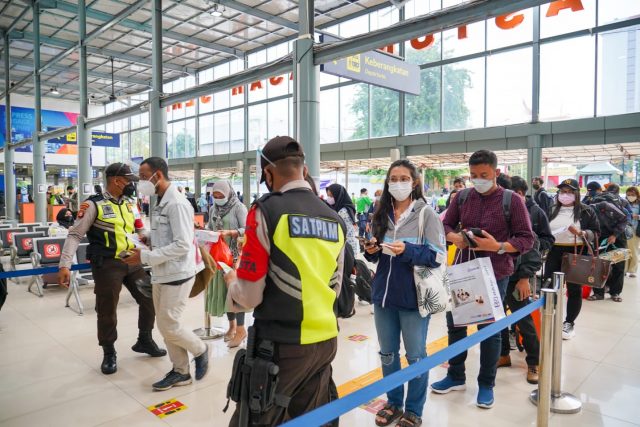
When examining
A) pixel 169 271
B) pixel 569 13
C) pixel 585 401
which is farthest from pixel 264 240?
pixel 569 13

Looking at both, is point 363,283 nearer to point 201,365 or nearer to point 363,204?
point 201,365

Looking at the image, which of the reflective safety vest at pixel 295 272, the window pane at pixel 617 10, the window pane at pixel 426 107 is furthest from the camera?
the window pane at pixel 426 107

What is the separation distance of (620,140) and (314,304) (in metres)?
11.4

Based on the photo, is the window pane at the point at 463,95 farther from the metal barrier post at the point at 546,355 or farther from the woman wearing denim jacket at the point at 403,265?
the woman wearing denim jacket at the point at 403,265

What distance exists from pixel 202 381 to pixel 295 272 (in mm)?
2291

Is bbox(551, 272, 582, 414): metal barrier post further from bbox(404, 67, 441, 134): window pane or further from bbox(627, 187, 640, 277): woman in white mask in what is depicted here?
bbox(404, 67, 441, 134): window pane

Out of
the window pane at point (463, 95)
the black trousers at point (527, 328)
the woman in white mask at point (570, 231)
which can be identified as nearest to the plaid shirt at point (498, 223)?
the black trousers at point (527, 328)

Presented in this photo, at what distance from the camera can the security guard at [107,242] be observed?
3566mm

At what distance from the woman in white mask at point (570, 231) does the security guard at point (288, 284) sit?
3.57 m

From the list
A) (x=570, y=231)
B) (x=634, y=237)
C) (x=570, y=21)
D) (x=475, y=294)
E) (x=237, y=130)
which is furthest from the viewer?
(x=237, y=130)

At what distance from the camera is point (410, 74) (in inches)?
245

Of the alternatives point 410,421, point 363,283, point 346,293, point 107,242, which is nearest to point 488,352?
point 410,421

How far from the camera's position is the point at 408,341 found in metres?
2.60

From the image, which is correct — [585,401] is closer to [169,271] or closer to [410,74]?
[169,271]
